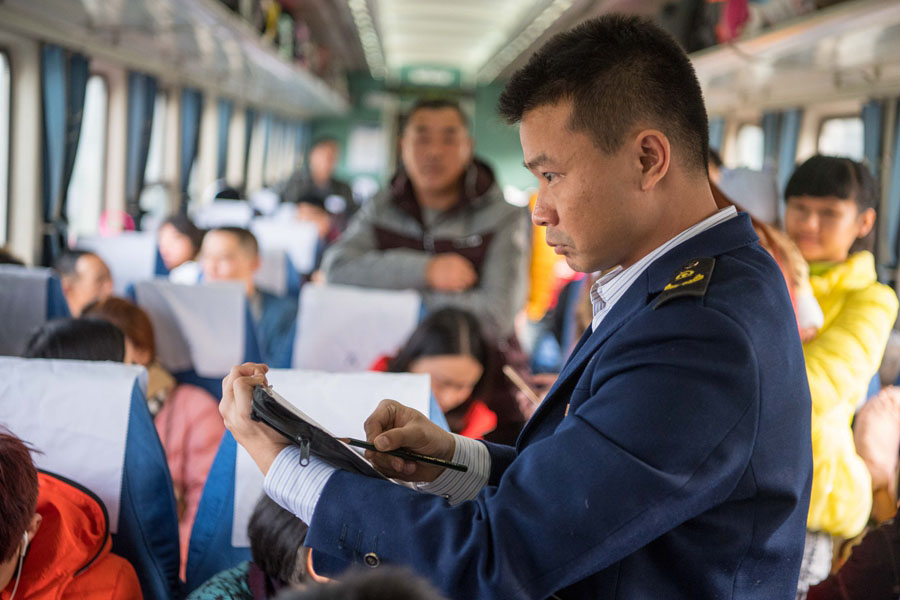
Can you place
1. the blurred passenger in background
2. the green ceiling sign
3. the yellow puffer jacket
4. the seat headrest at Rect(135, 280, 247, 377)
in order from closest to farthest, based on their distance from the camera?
the yellow puffer jacket < the seat headrest at Rect(135, 280, 247, 377) < the blurred passenger in background < the green ceiling sign

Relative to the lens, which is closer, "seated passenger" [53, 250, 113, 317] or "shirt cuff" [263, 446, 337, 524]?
"shirt cuff" [263, 446, 337, 524]

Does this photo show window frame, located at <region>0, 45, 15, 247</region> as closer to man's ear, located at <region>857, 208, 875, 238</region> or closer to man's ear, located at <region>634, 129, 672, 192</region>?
man's ear, located at <region>857, 208, 875, 238</region>

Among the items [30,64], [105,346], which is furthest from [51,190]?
[105,346]

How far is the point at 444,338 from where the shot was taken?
317cm

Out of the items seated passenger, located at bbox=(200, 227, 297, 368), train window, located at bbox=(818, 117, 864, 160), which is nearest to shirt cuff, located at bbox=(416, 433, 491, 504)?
seated passenger, located at bbox=(200, 227, 297, 368)

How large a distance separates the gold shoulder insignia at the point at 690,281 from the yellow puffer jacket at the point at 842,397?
47.4 inches

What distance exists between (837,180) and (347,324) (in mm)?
1974

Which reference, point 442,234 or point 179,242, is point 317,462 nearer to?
point 442,234

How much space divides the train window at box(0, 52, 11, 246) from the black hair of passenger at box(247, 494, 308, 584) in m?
4.78

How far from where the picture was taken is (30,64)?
557cm

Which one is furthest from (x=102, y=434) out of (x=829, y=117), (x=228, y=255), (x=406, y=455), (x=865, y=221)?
(x=829, y=117)

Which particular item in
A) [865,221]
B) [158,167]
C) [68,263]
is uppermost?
[158,167]

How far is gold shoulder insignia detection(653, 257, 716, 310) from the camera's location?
1.02 meters

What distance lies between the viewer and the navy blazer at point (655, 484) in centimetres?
96
